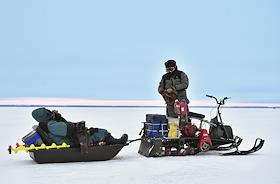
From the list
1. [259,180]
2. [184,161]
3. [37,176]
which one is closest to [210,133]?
[184,161]

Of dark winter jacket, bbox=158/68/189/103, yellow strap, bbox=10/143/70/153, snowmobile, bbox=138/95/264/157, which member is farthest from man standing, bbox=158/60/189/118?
yellow strap, bbox=10/143/70/153

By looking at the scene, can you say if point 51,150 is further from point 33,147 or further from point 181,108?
point 181,108

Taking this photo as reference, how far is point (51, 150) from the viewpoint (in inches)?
231

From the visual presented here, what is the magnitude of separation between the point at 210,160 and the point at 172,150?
0.84 metres

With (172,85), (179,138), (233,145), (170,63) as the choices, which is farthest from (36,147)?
(233,145)

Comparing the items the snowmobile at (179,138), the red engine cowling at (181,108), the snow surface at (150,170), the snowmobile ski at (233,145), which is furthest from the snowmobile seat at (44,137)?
the snowmobile ski at (233,145)

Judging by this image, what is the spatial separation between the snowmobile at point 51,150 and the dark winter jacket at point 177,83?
Answer: 1567mm

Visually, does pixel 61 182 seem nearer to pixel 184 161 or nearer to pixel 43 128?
pixel 43 128

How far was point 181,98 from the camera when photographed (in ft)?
23.9

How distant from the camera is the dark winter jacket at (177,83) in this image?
281 inches

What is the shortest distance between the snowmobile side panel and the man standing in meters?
1.31

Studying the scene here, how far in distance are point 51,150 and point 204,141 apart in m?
2.34

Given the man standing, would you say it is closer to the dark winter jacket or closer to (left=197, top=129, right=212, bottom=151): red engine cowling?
the dark winter jacket

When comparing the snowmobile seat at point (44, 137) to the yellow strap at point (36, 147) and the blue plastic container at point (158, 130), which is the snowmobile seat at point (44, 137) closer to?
the yellow strap at point (36, 147)
